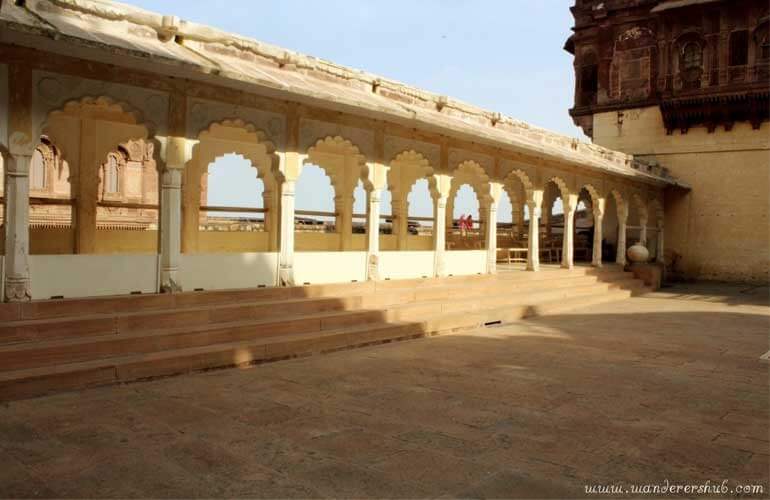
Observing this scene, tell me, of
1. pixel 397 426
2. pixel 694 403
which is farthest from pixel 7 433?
pixel 694 403

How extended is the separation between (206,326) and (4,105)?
304 centimetres

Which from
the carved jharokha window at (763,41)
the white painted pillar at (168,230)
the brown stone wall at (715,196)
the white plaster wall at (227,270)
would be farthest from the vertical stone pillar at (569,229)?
the white painted pillar at (168,230)

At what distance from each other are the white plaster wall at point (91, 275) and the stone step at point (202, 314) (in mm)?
512

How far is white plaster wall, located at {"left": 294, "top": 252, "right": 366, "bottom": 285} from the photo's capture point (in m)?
9.39

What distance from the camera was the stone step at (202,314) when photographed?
20.1 feet

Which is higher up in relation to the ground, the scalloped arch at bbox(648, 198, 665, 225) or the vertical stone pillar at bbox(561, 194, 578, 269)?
the scalloped arch at bbox(648, 198, 665, 225)

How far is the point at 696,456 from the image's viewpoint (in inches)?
164

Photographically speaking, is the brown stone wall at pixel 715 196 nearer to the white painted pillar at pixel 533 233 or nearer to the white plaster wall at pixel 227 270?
the white painted pillar at pixel 533 233

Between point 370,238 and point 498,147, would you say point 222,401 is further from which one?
point 498,147

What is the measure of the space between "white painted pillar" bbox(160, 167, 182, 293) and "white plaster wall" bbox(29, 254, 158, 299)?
0.42ft

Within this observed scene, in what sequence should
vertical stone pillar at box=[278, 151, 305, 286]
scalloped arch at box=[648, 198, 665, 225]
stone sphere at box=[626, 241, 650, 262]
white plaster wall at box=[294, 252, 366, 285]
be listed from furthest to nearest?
scalloped arch at box=[648, 198, 665, 225] → stone sphere at box=[626, 241, 650, 262] → white plaster wall at box=[294, 252, 366, 285] → vertical stone pillar at box=[278, 151, 305, 286]

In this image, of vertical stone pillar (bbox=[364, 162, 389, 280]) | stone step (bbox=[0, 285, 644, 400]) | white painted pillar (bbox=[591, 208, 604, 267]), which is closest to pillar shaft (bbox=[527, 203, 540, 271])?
white painted pillar (bbox=[591, 208, 604, 267])

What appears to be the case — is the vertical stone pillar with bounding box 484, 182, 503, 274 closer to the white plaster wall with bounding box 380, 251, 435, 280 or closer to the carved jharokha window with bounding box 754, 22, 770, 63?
the white plaster wall with bounding box 380, 251, 435, 280

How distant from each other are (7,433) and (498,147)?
10588 mm
